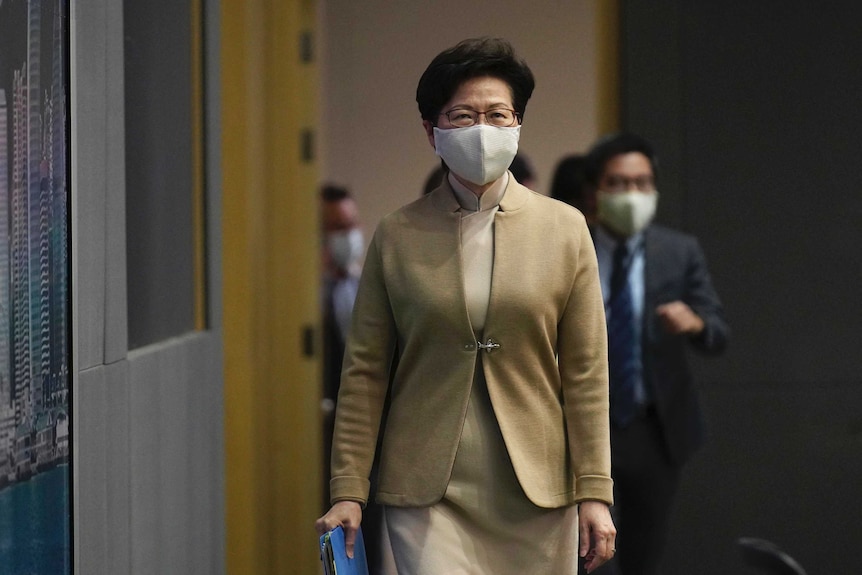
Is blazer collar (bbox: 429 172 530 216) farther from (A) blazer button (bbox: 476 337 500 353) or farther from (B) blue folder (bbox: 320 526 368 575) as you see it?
(B) blue folder (bbox: 320 526 368 575)

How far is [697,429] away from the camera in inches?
159

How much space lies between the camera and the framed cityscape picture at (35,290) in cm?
205

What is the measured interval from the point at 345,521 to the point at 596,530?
433 mm

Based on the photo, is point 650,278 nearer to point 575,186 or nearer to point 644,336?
point 644,336

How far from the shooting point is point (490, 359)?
2428mm

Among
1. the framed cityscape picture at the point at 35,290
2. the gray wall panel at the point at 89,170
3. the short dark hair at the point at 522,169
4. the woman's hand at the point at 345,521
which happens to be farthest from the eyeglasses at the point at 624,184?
the framed cityscape picture at the point at 35,290

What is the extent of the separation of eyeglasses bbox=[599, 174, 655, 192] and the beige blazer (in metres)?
1.73

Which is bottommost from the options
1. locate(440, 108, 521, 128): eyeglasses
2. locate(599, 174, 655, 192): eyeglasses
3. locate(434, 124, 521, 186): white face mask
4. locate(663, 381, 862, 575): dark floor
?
locate(663, 381, 862, 575): dark floor

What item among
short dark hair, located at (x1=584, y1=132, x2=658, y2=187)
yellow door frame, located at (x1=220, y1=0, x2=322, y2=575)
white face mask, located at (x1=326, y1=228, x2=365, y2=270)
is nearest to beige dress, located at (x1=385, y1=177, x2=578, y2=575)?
short dark hair, located at (x1=584, y1=132, x2=658, y2=187)

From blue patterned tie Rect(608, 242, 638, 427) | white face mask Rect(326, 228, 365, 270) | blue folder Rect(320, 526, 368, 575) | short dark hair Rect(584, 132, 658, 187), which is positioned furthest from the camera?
white face mask Rect(326, 228, 365, 270)

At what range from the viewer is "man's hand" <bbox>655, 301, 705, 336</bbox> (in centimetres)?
401

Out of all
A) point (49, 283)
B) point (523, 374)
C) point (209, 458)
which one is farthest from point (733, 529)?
point (49, 283)

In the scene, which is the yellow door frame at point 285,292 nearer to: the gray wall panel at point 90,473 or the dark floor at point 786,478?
the dark floor at point 786,478

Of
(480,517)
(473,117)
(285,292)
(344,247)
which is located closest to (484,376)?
(480,517)
